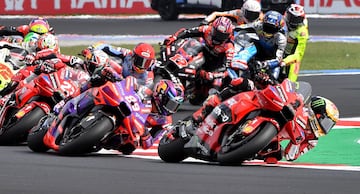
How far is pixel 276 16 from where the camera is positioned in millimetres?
15047

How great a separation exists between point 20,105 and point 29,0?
26.3m

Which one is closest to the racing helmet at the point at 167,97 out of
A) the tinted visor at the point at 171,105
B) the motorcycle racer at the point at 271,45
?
the tinted visor at the point at 171,105

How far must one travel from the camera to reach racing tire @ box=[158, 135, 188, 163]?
1153cm

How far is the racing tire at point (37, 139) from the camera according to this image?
488 inches

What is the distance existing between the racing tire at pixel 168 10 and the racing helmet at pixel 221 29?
1934 cm

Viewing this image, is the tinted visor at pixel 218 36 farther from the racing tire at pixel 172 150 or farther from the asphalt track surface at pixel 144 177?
the racing tire at pixel 172 150

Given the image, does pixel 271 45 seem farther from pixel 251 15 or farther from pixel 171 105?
pixel 171 105

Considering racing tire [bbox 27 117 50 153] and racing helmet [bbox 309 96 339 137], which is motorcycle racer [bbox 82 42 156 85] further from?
racing helmet [bbox 309 96 339 137]

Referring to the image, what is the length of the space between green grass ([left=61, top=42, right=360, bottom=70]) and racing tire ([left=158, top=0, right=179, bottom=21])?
22.5 feet

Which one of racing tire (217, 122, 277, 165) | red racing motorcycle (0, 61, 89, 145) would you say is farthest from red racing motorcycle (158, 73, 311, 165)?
red racing motorcycle (0, 61, 89, 145)

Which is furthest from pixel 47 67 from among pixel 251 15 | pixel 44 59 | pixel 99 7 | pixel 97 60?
pixel 99 7

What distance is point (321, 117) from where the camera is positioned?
11.8 meters

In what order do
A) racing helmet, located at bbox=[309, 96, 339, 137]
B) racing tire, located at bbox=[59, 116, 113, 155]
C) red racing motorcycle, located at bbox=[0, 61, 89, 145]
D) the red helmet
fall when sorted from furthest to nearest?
red racing motorcycle, located at bbox=[0, 61, 89, 145]
the red helmet
racing helmet, located at bbox=[309, 96, 339, 137]
racing tire, located at bbox=[59, 116, 113, 155]

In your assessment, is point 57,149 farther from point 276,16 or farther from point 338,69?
point 338,69
